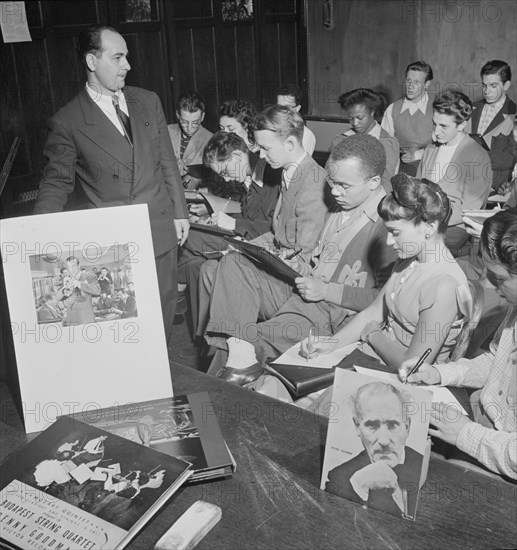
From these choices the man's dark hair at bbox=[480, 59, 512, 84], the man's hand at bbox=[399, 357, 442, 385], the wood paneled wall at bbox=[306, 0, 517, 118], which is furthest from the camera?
the wood paneled wall at bbox=[306, 0, 517, 118]

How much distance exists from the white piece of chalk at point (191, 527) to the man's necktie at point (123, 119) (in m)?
1.90

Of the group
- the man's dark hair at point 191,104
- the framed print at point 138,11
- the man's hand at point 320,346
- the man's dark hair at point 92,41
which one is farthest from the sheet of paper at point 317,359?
the framed print at point 138,11

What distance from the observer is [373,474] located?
3.60ft

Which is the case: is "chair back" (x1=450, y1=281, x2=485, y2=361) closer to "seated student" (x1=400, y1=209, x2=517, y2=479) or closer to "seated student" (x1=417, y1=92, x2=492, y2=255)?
"seated student" (x1=400, y1=209, x2=517, y2=479)

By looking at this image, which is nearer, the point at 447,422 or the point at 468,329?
the point at 447,422

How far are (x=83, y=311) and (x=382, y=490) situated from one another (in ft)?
2.43

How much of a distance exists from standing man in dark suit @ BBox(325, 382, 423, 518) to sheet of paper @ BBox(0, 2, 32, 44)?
4.21 metres

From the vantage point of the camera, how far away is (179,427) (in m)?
1.33

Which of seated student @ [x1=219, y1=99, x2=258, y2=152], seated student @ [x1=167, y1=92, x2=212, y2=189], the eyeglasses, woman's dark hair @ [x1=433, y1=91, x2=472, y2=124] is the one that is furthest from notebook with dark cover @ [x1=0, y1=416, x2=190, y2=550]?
seated student @ [x1=167, y1=92, x2=212, y2=189]

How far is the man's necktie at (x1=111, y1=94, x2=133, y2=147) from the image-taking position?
266 cm

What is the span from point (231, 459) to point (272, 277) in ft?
5.09

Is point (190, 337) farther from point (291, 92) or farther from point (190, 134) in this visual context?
point (291, 92)

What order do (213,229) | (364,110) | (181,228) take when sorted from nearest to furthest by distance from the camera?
(181,228)
(213,229)
(364,110)

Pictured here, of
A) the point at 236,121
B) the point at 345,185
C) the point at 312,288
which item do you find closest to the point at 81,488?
the point at 312,288
